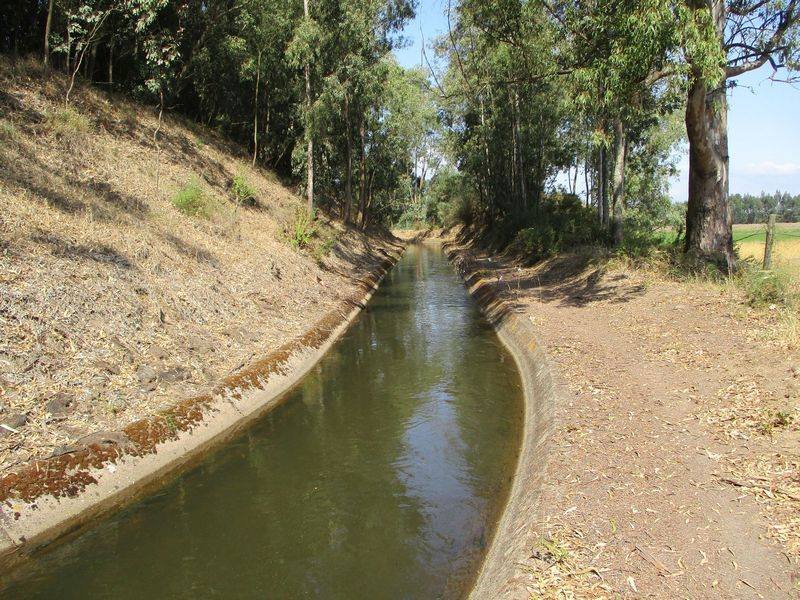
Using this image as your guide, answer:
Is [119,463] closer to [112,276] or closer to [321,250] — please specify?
[112,276]

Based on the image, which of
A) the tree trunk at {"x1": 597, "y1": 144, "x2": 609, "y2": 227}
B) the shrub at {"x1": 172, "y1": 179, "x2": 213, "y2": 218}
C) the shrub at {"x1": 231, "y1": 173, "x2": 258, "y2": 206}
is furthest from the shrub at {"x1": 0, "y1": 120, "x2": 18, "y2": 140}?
the tree trunk at {"x1": 597, "y1": 144, "x2": 609, "y2": 227}

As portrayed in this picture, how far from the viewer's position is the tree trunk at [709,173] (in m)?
12.4

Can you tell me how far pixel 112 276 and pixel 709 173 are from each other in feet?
42.1

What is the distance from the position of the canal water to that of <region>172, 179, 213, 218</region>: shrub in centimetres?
708

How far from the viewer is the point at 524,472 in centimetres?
654

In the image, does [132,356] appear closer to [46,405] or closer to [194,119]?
[46,405]

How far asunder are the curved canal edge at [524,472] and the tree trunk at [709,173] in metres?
4.66

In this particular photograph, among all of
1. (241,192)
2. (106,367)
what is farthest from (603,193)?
(106,367)

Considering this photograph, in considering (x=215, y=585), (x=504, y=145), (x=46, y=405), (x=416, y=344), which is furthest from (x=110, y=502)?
(x=504, y=145)

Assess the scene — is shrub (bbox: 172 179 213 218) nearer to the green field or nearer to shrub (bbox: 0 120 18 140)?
shrub (bbox: 0 120 18 140)

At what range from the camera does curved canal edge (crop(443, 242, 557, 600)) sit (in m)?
4.50

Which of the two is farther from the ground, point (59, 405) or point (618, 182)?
point (618, 182)

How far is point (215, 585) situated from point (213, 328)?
6.38 meters

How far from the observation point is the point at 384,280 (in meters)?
27.1
